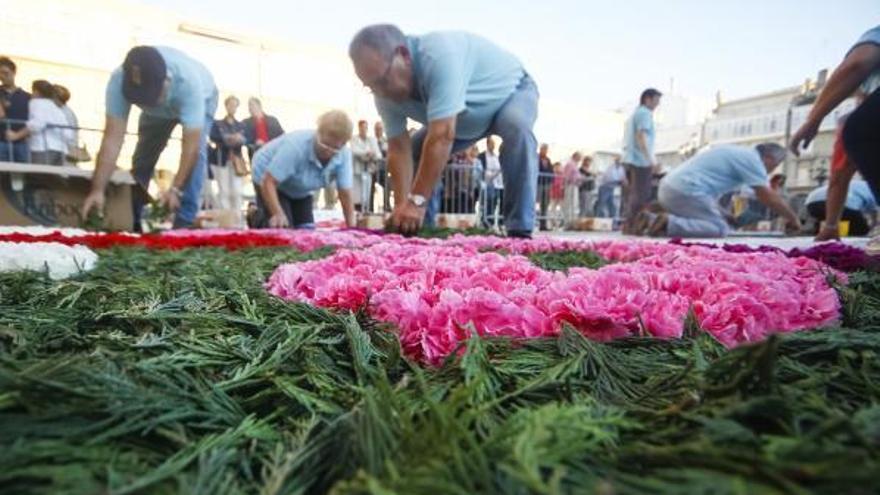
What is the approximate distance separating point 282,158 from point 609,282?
4.47m

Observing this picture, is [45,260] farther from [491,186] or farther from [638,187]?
[491,186]

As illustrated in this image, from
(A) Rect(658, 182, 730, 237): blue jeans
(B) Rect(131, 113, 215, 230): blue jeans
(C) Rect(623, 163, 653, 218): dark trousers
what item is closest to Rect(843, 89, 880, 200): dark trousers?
(A) Rect(658, 182, 730, 237): blue jeans

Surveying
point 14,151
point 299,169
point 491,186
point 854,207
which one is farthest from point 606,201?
point 14,151

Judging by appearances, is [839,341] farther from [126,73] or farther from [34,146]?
[34,146]

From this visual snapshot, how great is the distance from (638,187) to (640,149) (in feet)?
2.02

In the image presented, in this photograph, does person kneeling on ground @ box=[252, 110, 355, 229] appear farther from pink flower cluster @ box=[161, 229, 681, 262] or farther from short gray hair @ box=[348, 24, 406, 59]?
pink flower cluster @ box=[161, 229, 681, 262]

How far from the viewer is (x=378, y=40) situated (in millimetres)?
3162

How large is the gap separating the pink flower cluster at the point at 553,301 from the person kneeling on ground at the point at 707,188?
558cm

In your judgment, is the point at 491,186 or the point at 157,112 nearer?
the point at 157,112

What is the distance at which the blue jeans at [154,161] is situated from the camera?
5055 millimetres

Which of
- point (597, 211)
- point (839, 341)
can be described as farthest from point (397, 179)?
point (597, 211)

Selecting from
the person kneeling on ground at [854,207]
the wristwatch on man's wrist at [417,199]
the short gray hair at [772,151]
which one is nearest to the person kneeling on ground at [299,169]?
the wristwatch on man's wrist at [417,199]

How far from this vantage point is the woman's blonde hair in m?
5.00

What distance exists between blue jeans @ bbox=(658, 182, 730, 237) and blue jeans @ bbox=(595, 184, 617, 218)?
5.59 metres
